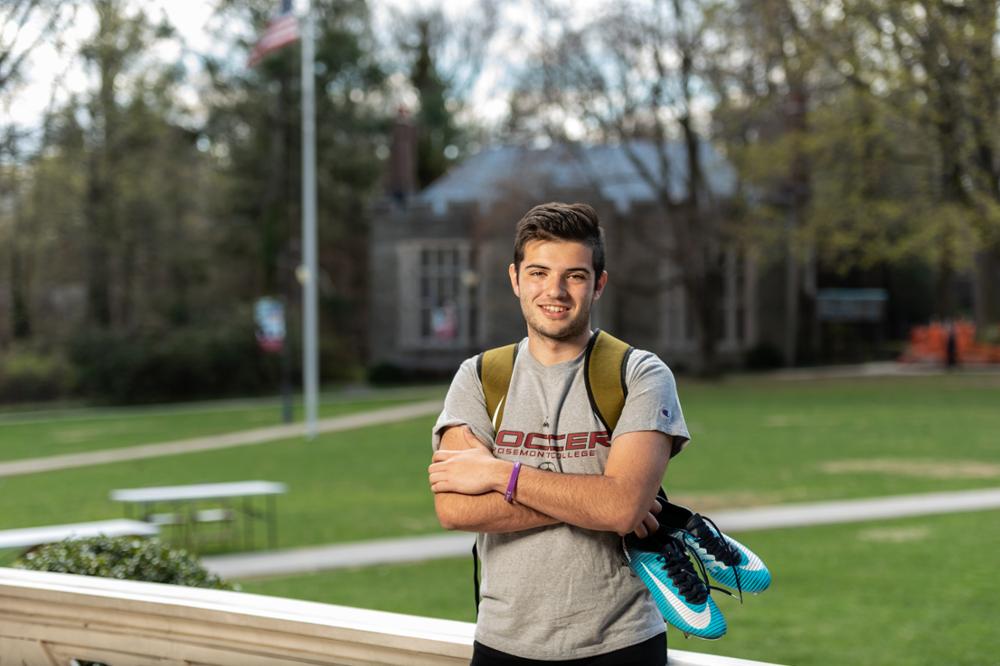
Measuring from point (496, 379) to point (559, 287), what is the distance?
0.28m

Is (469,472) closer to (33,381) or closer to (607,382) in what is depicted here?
(607,382)

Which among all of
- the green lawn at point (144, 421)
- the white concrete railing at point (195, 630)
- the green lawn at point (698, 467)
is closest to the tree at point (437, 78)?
the green lawn at point (144, 421)

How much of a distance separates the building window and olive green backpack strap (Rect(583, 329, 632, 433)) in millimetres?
36520

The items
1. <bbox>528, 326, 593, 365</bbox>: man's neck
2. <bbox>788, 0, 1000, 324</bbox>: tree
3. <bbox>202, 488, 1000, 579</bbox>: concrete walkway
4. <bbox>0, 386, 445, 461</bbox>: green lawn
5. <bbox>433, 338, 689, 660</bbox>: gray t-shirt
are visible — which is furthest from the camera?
<bbox>0, 386, 445, 461</bbox>: green lawn

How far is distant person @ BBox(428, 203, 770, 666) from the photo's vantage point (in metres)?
2.75

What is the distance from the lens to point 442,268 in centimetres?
3997

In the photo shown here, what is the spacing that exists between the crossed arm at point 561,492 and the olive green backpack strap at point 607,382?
0.09 m

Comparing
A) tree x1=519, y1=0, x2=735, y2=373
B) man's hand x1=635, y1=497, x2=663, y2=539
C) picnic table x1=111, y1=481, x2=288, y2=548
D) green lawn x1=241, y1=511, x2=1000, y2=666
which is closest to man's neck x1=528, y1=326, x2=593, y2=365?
man's hand x1=635, y1=497, x2=663, y2=539

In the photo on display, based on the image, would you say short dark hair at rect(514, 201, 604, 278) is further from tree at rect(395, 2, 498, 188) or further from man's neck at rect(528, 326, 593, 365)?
tree at rect(395, 2, 498, 188)

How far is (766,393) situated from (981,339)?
51.8ft

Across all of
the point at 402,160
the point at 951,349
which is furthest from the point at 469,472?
the point at 402,160

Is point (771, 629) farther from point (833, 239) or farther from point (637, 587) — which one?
point (833, 239)

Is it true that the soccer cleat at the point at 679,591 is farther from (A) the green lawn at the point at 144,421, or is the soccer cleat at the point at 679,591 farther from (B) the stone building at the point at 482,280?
(B) the stone building at the point at 482,280

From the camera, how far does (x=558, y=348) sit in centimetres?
291
